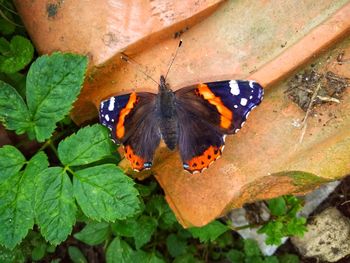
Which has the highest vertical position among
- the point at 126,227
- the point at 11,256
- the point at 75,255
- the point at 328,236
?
the point at 126,227

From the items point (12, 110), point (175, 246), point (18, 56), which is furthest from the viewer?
point (175, 246)

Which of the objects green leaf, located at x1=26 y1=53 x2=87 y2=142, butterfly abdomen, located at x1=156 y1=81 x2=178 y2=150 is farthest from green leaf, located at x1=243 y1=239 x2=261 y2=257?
green leaf, located at x1=26 y1=53 x2=87 y2=142

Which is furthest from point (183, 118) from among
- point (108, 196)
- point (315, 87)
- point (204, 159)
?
point (315, 87)

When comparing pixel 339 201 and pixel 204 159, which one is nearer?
pixel 204 159

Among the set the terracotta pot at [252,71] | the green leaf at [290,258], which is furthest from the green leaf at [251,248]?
the terracotta pot at [252,71]

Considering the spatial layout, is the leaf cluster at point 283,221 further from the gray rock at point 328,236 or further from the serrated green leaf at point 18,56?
the serrated green leaf at point 18,56

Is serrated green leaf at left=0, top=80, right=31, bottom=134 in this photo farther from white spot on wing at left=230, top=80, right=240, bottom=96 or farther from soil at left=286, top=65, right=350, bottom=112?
soil at left=286, top=65, right=350, bottom=112

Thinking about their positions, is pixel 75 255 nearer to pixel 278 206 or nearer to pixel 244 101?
pixel 278 206
